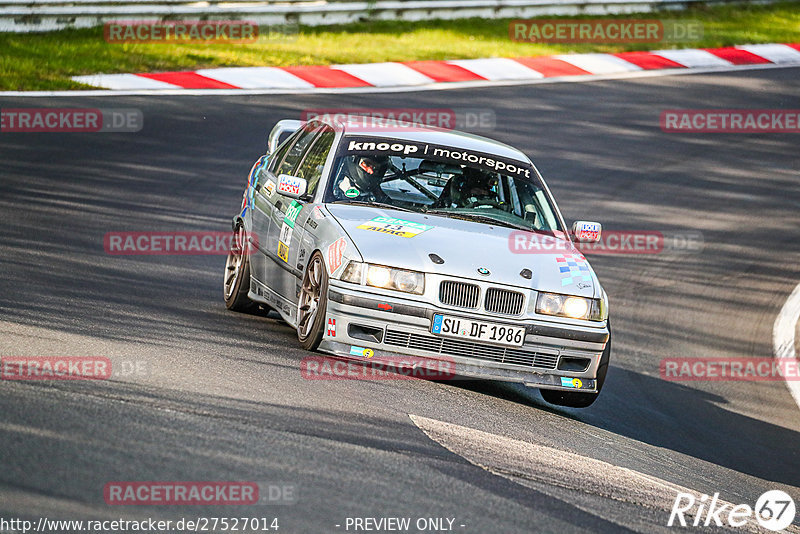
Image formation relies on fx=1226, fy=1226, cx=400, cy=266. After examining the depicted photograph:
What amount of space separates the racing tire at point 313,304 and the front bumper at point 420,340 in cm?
10

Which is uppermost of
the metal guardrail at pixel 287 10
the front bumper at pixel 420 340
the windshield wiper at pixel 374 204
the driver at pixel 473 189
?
the metal guardrail at pixel 287 10

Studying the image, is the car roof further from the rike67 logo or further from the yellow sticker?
the rike67 logo

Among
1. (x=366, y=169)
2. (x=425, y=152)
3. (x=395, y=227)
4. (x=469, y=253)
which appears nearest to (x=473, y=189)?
(x=425, y=152)

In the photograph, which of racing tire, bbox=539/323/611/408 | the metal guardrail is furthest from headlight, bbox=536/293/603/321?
the metal guardrail

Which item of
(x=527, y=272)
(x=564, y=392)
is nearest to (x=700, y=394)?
(x=564, y=392)

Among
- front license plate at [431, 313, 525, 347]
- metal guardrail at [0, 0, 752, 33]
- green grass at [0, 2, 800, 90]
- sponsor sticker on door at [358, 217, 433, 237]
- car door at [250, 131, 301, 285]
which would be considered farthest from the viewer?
metal guardrail at [0, 0, 752, 33]

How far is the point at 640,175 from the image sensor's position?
53.4 ft

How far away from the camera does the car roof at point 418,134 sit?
898 centimetres

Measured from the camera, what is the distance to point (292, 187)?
8469mm

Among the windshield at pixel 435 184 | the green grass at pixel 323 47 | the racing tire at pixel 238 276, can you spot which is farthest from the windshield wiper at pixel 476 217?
the green grass at pixel 323 47

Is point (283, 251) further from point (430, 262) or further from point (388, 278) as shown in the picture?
point (430, 262)

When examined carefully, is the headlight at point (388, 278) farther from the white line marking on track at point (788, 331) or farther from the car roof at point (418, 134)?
the white line marking on track at point (788, 331)

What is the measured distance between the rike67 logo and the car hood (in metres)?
1.83

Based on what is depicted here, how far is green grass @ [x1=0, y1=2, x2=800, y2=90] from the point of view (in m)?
17.0
